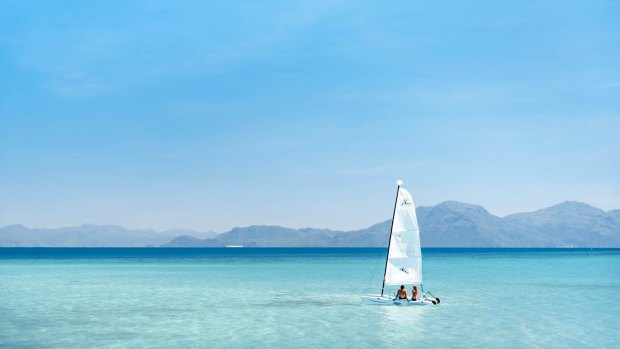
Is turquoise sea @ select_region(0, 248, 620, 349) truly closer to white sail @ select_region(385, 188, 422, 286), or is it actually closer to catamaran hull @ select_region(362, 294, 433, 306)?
catamaran hull @ select_region(362, 294, 433, 306)

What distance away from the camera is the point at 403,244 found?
50.2 m

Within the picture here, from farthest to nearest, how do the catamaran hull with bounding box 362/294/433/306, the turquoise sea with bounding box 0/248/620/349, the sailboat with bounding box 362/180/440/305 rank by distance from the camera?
1. the sailboat with bounding box 362/180/440/305
2. the catamaran hull with bounding box 362/294/433/306
3. the turquoise sea with bounding box 0/248/620/349

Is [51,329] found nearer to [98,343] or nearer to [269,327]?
[98,343]

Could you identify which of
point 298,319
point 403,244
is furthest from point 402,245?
point 298,319

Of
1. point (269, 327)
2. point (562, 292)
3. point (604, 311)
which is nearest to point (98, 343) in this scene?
point (269, 327)

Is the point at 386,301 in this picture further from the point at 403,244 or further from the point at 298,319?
the point at 298,319

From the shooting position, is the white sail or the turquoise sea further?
the white sail

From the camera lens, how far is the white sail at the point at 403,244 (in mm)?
49938

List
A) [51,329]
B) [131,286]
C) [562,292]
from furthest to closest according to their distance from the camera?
[131,286]
[562,292]
[51,329]

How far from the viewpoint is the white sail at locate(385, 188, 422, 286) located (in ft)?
164

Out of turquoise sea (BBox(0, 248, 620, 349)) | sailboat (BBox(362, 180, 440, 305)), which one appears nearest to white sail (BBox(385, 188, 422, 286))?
sailboat (BBox(362, 180, 440, 305))

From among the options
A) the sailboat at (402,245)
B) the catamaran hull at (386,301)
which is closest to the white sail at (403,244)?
the sailboat at (402,245)

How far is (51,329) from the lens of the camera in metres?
38.0

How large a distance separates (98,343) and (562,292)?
48810mm
